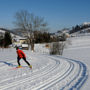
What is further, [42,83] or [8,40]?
[8,40]

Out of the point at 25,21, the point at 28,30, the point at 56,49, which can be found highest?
A: the point at 25,21

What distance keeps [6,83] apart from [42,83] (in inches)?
67.8

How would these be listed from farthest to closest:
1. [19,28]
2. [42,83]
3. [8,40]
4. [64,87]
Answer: [8,40]
[19,28]
[42,83]
[64,87]

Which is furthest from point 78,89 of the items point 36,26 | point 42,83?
point 36,26

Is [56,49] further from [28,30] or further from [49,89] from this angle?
[49,89]


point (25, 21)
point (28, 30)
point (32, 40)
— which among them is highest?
point (25, 21)

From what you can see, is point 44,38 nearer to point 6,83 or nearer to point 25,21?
point 25,21

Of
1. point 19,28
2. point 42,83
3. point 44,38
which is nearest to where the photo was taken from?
point 42,83

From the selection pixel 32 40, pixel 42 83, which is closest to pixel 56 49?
pixel 32 40

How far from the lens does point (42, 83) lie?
6.02 m

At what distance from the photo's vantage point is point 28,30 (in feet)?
109

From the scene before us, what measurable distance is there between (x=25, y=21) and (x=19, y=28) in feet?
7.91

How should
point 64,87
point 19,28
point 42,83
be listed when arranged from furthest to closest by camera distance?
point 19,28
point 42,83
point 64,87

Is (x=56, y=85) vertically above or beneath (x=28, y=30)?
beneath
